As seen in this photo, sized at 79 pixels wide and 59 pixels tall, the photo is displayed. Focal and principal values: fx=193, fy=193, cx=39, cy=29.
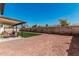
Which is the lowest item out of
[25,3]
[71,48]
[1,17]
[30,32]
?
[71,48]

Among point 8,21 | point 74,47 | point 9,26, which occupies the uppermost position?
point 8,21

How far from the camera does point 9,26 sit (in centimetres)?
503

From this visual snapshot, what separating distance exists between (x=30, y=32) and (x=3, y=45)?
2.49 ft

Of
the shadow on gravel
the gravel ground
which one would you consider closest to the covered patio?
the gravel ground

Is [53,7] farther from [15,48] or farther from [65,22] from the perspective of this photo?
[15,48]

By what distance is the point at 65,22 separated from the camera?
4.85 meters

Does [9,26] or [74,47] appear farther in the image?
[9,26]

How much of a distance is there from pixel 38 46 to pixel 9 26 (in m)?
0.92

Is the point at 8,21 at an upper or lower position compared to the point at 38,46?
upper

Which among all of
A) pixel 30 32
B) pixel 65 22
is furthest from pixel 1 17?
pixel 65 22

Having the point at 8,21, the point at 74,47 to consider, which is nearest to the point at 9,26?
→ the point at 8,21

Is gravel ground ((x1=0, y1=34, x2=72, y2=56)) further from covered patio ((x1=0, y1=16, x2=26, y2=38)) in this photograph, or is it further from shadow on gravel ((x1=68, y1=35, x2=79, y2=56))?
covered patio ((x1=0, y1=16, x2=26, y2=38))

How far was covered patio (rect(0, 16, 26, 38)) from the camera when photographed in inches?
192

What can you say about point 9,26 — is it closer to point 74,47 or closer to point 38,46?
point 38,46
